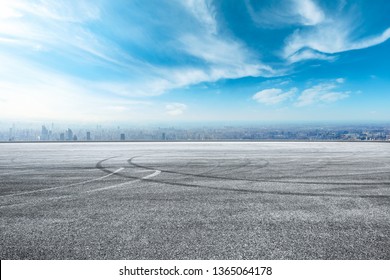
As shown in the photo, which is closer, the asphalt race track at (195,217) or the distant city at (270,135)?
the asphalt race track at (195,217)

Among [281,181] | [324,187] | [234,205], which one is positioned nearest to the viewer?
[234,205]

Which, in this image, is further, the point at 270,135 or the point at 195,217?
the point at 270,135

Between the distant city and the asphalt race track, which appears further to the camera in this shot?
the distant city

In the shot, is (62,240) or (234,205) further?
(234,205)

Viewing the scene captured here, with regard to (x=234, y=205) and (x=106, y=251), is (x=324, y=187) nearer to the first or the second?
(x=234, y=205)

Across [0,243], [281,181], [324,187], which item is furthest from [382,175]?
[0,243]

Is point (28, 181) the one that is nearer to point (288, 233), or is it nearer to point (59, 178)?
point (59, 178)
